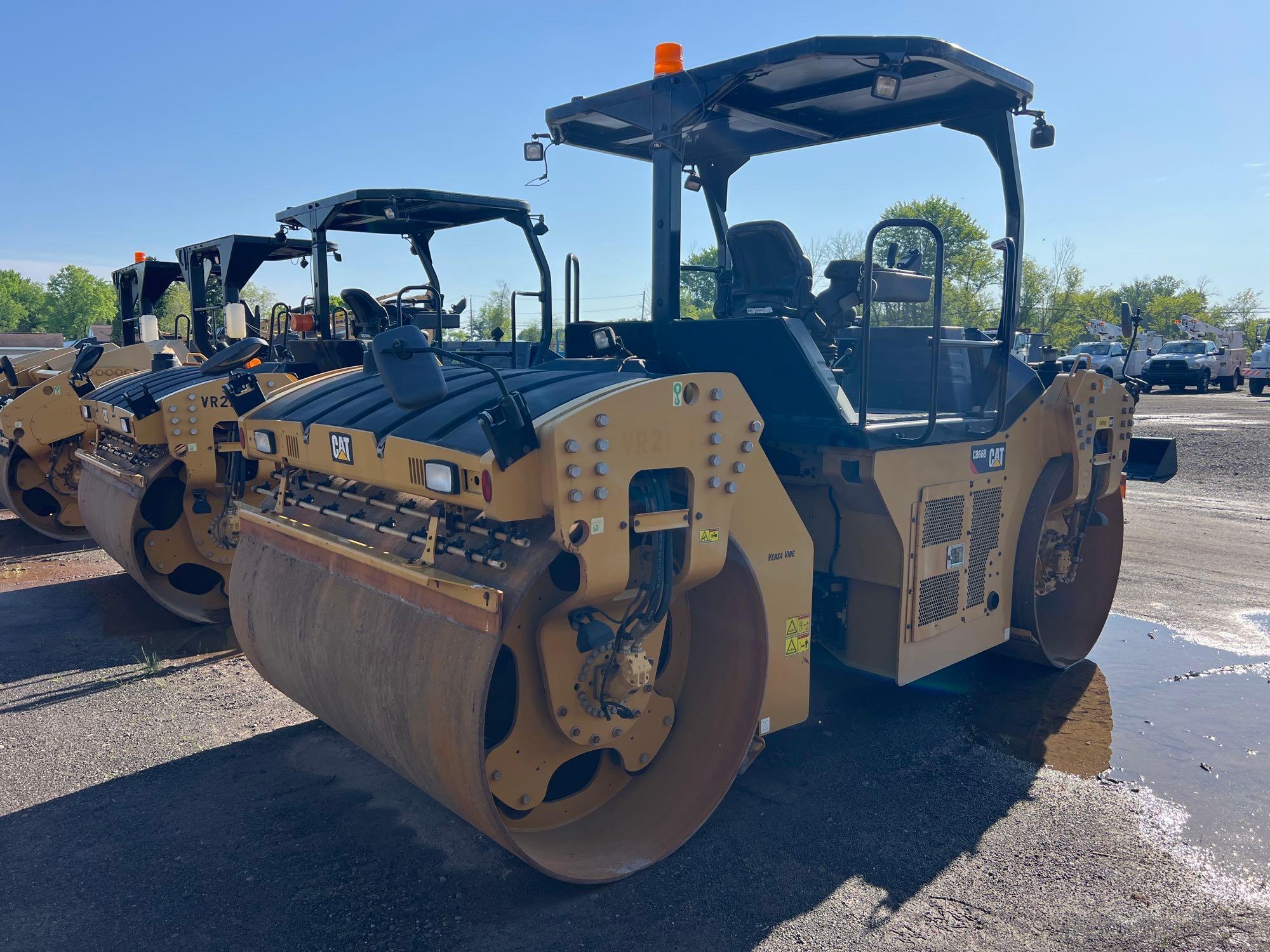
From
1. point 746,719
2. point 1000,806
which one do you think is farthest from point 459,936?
point 1000,806

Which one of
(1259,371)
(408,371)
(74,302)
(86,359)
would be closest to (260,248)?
(86,359)

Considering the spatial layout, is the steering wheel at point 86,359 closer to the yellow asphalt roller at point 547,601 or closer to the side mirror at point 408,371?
the yellow asphalt roller at point 547,601

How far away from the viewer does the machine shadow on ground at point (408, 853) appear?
272cm

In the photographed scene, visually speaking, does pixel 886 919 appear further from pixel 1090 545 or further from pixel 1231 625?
pixel 1231 625

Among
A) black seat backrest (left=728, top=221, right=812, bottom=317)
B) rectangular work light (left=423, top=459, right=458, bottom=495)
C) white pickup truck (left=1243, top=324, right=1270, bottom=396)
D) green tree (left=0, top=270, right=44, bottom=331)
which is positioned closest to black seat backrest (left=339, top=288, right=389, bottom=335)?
black seat backrest (left=728, top=221, right=812, bottom=317)

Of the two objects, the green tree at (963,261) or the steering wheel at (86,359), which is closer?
the steering wheel at (86,359)

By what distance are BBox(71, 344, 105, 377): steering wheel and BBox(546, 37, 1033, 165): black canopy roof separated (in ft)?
15.9

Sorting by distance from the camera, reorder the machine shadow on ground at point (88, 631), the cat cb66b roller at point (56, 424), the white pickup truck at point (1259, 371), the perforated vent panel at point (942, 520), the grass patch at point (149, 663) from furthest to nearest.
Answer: the white pickup truck at point (1259, 371), the cat cb66b roller at point (56, 424), the machine shadow on ground at point (88, 631), the grass patch at point (149, 663), the perforated vent panel at point (942, 520)

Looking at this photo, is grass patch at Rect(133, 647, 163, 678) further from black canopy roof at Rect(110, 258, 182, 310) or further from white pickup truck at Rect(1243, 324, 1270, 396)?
white pickup truck at Rect(1243, 324, 1270, 396)

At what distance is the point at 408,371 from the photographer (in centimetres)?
246

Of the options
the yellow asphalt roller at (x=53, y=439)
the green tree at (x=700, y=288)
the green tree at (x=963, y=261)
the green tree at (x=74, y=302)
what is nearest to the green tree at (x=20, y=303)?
the green tree at (x=74, y=302)

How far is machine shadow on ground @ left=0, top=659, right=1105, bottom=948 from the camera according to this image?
2.72 metres

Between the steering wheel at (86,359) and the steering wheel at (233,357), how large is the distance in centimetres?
222

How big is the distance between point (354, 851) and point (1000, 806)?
225 centimetres
